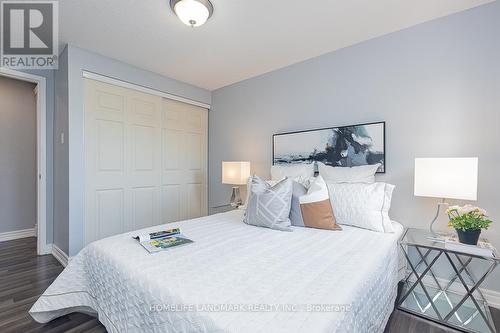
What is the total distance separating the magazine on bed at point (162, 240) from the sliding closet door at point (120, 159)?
61.0 inches

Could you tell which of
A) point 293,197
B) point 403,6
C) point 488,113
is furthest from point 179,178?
point 488,113

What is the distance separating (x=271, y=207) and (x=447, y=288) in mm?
1633

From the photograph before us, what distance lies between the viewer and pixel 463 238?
166 centimetres

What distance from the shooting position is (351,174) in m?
2.27

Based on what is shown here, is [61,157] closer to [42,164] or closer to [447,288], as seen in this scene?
[42,164]

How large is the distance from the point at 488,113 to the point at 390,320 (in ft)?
5.80

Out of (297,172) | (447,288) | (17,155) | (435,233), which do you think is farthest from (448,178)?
(17,155)

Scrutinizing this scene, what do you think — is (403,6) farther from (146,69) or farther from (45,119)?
(45,119)

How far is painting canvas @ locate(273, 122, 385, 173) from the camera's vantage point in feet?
7.76

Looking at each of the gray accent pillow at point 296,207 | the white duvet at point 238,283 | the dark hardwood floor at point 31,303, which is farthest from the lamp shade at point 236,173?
the dark hardwood floor at point 31,303

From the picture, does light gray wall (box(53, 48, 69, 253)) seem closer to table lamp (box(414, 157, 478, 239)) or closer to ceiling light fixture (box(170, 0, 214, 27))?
ceiling light fixture (box(170, 0, 214, 27))

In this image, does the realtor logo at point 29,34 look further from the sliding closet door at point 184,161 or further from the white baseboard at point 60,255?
the white baseboard at point 60,255

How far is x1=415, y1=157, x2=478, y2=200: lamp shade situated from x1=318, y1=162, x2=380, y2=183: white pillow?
0.39 meters

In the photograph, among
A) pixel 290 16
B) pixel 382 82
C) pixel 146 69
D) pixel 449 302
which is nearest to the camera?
pixel 449 302
